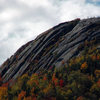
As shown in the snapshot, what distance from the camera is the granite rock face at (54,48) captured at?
128 meters

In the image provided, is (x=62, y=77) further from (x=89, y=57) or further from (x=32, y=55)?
(x=32, y=55)

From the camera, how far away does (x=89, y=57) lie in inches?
4614

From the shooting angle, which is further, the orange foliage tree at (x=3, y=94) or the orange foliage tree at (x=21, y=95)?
the orange foliage tree at (x=3, y=94)

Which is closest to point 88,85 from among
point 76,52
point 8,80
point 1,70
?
point 76,52

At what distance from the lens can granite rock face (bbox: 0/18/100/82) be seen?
128m

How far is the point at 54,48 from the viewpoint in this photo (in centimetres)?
13875

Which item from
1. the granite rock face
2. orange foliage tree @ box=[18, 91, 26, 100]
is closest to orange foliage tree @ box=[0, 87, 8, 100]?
the granite rock face

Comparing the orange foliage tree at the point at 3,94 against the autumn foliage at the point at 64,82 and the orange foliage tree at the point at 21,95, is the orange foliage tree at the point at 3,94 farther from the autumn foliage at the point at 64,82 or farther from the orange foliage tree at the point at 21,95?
the orange foliage tree at the point at 21,95

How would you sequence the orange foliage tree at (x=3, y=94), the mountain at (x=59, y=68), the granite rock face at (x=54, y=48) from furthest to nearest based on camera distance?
the granite rock face at (x=54, y=48)
the orange foliage tree at (x=3, y=94)
the mountain at (x=59, y=68)

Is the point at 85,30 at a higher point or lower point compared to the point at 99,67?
higher

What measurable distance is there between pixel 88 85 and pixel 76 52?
23.9m

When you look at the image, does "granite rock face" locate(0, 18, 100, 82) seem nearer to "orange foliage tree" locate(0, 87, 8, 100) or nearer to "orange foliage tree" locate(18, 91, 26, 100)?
"orange foliage tree" locate(0, 87, 8, 100)

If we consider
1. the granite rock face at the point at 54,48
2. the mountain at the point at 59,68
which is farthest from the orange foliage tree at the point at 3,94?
the granite rock face at the point at 54,48

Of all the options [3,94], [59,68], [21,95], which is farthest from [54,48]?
[3,94]
